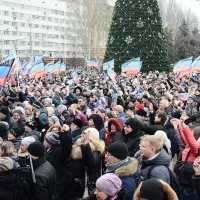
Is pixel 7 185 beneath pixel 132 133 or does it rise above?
beneath

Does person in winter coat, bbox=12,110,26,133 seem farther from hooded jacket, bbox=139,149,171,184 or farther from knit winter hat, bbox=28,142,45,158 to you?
hooded jacket, bbox=139,149,171,184

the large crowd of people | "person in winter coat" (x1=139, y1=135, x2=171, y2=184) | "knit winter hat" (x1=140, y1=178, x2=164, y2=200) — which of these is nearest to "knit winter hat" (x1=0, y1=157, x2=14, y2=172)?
the large crowd of people

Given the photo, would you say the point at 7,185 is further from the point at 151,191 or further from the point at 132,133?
the point at 132,133

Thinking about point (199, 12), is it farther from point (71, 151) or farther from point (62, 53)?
point (71, 151)

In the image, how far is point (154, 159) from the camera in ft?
13.8

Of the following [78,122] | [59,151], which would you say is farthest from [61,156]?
[78,122]

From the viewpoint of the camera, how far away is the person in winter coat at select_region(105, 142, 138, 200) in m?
3.98

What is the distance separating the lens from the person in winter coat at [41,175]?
427 cm

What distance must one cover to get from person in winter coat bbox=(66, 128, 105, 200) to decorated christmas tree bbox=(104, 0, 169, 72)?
900 inches

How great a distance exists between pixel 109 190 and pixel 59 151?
65.4 inches

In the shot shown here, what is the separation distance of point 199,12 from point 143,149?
3023 inches

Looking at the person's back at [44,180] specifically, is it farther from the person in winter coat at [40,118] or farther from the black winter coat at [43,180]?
the person in winter coat at [40,118]

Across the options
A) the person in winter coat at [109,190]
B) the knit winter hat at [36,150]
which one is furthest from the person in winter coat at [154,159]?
the knit winter hat at [36,150]

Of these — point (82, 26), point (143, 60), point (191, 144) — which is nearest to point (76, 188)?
point (191, 144)
